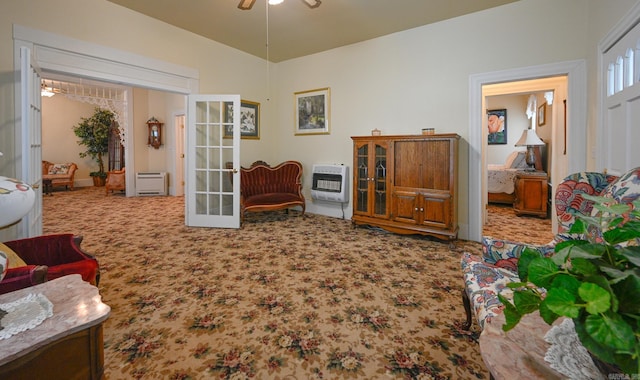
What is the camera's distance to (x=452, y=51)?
3.86 m

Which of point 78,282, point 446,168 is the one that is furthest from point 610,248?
point 446,168

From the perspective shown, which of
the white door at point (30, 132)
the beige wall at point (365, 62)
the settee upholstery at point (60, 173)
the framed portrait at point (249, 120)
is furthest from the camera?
the settee upholstery at point (60, 173)

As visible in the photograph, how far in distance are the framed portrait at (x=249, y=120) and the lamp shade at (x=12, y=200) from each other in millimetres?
4098

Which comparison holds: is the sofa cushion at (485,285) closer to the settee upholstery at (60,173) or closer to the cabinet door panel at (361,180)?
the cabinet door panel at (361,180)

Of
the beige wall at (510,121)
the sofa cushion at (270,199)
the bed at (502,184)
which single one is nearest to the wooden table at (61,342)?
the sofa cushion at (270,199)

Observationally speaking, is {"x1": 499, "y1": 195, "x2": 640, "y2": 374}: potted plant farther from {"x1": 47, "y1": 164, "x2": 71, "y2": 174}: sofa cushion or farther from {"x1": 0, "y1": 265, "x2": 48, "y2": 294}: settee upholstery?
{"x1": 47, "y1": 164, "x2": 71, "y2": 174}: sofa cushion

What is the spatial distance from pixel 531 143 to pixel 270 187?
5199 mm

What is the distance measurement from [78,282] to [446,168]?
3533 millimetres

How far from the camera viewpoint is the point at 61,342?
0.90 meters

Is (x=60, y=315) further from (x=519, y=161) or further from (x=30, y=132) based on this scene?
(x=519, y=161)

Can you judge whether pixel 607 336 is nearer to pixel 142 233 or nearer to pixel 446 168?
pixel 446 168

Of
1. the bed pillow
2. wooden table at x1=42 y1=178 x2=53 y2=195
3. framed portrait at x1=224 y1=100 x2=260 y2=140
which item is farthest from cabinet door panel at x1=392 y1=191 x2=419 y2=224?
wooden table at x1=42 y1=178 x2=53 y2=195

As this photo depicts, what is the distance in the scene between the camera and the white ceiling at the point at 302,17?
11.4 ft

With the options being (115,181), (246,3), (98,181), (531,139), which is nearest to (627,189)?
(246,3)
